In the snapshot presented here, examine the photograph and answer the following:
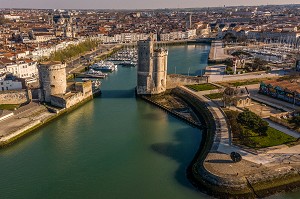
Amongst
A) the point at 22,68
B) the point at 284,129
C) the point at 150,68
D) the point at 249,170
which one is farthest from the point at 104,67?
the point at 249,170

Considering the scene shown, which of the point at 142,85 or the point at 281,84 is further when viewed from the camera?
the point at 142,85

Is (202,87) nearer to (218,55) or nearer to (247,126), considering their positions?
(247,126)

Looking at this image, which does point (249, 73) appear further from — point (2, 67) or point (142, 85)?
point (2, 67)

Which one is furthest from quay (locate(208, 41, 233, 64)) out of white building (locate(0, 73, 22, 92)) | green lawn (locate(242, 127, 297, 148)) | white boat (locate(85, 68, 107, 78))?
green lawn (locate(242, 127, 297, 148))

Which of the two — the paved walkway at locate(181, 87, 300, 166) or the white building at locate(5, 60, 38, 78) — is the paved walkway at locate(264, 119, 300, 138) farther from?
the white building at locate(5, 60, 38, 78)

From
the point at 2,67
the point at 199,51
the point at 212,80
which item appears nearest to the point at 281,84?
the point at 212,80

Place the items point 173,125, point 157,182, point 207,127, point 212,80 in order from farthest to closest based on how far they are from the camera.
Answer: point 212,80 → point 173,125 → point 207,127 → point 157,182

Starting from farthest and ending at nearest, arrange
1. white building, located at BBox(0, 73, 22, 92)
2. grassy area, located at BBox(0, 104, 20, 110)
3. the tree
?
white building, located at BBox(0, 73, 22, 92), grassy area, located at BBox(0, 104, 20, 110), the tree
